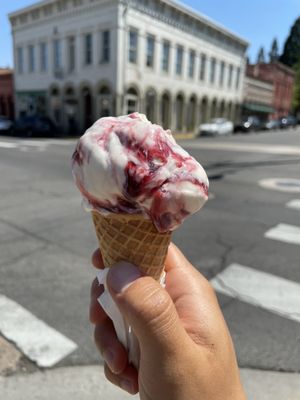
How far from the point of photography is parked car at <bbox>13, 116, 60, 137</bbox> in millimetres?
26219

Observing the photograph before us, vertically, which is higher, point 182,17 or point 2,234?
point 182,17

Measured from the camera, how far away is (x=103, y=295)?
179cm

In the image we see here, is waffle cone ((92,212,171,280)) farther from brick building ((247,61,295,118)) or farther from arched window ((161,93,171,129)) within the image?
brick building ((247,61,295,118))

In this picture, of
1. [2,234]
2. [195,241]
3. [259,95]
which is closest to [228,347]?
[195,241]

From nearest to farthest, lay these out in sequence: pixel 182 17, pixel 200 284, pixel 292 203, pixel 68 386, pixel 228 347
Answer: pixel 228 347, pixel 200 284, pixel 68 386, pixel 292 203, pixel 182 17

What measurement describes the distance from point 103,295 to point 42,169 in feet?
34.9

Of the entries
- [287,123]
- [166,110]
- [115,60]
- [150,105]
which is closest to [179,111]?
[166,110]

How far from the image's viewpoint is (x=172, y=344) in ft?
4.92

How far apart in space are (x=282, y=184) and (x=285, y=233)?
4.51m

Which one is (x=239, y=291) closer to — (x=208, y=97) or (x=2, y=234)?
(x=2, y=234)


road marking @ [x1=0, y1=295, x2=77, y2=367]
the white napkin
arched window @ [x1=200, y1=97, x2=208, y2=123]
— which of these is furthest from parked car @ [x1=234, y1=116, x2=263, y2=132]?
the white napkin

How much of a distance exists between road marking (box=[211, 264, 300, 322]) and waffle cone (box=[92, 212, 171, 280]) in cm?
244

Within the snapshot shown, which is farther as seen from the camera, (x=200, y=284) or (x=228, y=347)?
(x=200, y=284)

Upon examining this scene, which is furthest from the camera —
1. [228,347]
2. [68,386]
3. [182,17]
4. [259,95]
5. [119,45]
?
[259,95]
